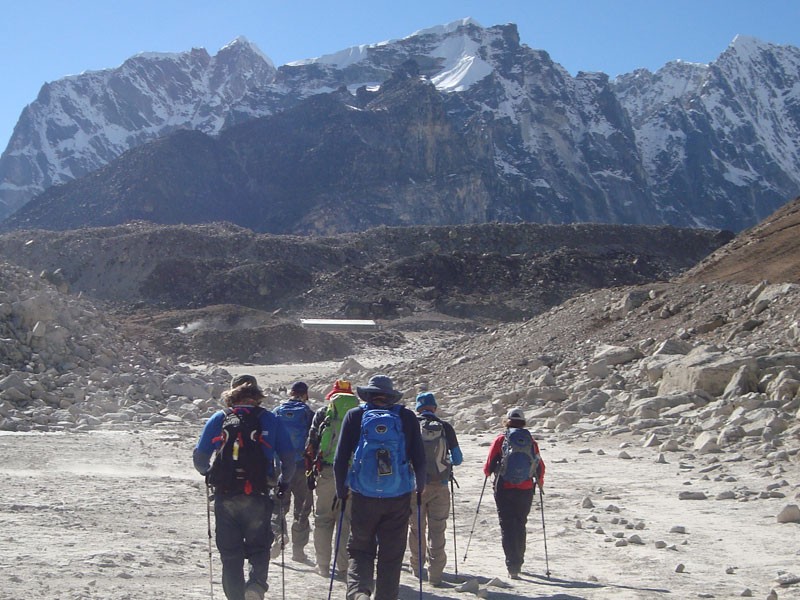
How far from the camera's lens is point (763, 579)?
7473mm

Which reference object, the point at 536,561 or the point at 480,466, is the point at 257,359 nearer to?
the point at 480,466

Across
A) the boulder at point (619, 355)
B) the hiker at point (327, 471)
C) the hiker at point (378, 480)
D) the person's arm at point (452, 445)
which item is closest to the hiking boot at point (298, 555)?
the hiker at point (327, 471)

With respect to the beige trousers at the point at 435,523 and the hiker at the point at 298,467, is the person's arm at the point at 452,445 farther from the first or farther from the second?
the hiker at the point at 298,467

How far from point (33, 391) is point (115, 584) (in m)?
11.7

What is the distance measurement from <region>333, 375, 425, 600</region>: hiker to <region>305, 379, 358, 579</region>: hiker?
4.01 feet

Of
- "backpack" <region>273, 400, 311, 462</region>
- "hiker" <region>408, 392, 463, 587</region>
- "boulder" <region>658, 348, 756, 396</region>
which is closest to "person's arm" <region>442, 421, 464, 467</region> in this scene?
"hiker" <region>408, 392, 463, 587</region>

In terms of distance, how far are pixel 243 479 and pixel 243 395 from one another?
52cm

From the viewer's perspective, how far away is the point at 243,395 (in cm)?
609

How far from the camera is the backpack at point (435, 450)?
7488mm

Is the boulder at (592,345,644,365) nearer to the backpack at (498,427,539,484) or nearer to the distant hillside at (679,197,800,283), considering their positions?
the distant hillside at (679,197,800,283)

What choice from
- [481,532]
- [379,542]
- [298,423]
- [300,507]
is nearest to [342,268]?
[481,532]

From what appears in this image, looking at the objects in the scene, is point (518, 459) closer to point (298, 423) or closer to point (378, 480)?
point (298, 423)

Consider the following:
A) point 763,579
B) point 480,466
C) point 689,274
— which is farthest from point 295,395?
point 689,274

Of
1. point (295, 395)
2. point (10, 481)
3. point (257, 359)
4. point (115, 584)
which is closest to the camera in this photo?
point (115, 584)
